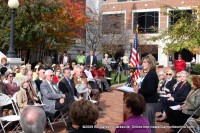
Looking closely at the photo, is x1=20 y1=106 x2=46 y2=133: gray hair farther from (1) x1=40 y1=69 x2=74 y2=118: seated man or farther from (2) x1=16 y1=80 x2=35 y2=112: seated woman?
(1) x1=40 y1=69 x2=74 y2=118: seated man

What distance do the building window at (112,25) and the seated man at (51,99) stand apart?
26.2 meters

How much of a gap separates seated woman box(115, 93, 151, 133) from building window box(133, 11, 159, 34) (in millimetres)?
37948

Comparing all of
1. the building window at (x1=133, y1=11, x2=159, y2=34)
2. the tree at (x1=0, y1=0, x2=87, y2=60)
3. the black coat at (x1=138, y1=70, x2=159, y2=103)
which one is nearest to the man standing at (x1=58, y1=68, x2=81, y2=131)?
the black coat at (x1=138, y1=70, x2=159, y2=103)

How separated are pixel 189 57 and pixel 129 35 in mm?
8613

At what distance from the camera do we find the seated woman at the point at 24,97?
7324 millimetres

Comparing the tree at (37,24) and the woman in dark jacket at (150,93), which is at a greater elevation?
the tree at (37,24)

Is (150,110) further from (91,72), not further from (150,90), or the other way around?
(91,72)

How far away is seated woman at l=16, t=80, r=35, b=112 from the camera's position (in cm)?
732

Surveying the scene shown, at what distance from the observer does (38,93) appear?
27.8 ft

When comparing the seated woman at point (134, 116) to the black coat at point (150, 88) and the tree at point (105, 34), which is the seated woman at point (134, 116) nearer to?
the black coat at point (150, 88)

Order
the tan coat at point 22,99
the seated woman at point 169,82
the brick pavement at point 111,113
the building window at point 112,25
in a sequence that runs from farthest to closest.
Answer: the building window at point 112,25 → the seated woman at point 169,82 → the brick pavement at point 111,113 → the tan coat at point 22,99

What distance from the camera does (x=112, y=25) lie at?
3553 centimetres

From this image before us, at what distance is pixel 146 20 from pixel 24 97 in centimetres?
3636

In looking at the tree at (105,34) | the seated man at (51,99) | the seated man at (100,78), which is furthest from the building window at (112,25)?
the seated man at (51,99)
